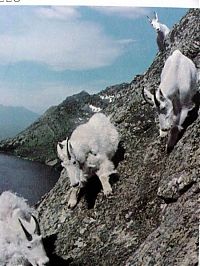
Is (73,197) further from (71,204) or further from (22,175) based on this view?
(22,175)

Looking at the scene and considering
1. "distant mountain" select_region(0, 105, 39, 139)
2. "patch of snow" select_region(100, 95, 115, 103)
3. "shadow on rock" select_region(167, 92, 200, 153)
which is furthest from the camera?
"patch of snow" select_region(100, 95, 115, 103)

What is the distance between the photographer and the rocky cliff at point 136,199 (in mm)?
2014

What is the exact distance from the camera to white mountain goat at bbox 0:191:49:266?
6.91 feet

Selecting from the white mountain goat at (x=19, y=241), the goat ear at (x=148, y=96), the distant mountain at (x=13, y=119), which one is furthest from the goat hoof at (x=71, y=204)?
the goat ear at (x=148, y=96)

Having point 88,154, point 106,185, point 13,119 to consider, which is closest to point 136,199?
point 106,185

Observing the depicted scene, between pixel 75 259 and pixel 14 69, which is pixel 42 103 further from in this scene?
Answer: pixel 75 259

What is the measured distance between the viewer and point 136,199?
2.24 meters

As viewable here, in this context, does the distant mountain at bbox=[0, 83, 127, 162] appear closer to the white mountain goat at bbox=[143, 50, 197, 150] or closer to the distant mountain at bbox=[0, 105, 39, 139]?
the distant mountain at bbox=[0, 105, 39, 139]

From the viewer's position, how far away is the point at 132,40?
2.20 metres

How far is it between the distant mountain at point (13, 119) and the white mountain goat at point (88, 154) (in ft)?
0.55

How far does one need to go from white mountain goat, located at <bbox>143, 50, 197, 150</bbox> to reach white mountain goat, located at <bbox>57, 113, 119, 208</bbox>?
0.22m

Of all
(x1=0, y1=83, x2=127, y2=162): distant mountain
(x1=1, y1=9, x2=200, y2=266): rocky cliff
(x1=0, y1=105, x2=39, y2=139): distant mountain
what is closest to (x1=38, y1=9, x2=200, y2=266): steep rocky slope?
(x1=1, y1=9, x2=200, y2=266): rocky cliff

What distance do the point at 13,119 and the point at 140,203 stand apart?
53 centimetres

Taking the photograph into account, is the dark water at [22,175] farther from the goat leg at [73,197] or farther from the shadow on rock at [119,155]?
the shadow on rock at [119,155]
